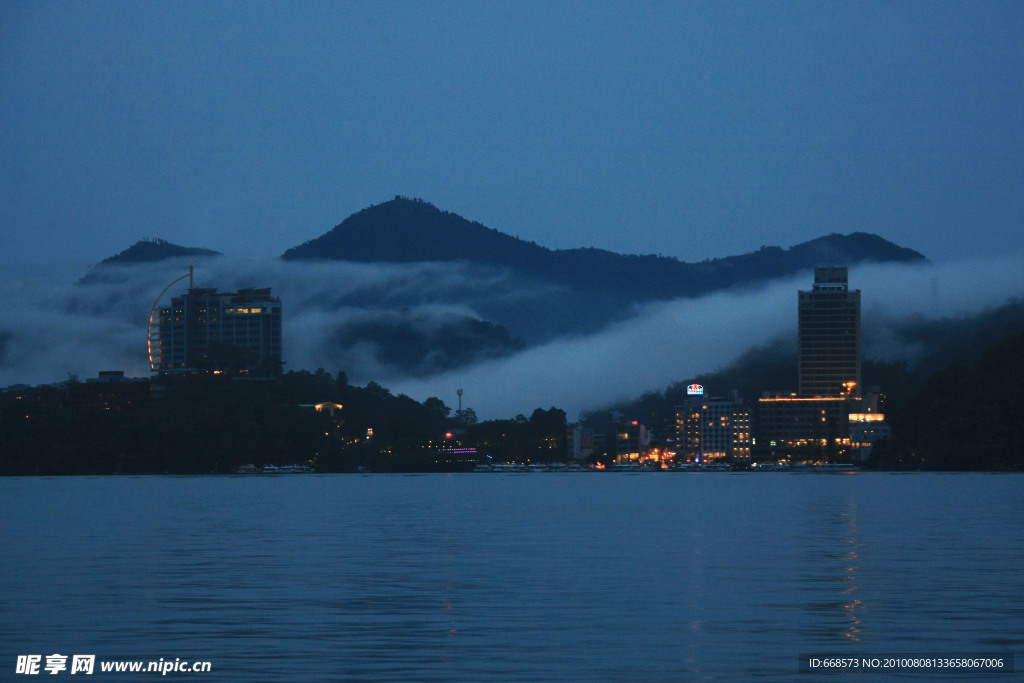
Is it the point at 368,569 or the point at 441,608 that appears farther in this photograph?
the point at 368,569

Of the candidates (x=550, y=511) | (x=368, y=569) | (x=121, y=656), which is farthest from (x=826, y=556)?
(x=550, y=511)

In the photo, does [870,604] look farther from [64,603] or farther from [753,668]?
[64,603]

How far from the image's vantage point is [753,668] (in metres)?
31.0

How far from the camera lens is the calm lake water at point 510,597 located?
3284 centimetres

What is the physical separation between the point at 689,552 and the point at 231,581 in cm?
2374

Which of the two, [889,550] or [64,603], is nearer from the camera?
[64,603]

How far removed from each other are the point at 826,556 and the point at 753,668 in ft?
Result: 104

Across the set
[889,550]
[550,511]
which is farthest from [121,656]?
[550,511]

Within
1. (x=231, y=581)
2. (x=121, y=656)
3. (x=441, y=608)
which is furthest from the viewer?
(x=231, y=581)

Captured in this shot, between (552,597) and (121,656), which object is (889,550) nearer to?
(552,597)

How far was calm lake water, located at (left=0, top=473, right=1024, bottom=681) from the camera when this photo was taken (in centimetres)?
3284

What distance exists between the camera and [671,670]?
30.7m

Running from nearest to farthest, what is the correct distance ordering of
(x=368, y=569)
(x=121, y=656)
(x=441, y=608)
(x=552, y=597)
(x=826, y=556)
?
(x=121, y=656) < (x=441, y=608) < (x=552, y=597) < (x=368, y=569) < (x=826, y=556)

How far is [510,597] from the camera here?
44844mm
